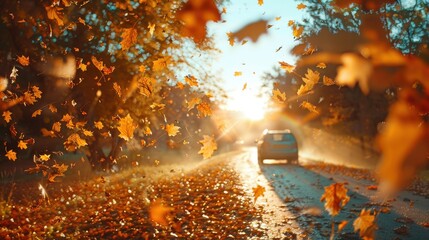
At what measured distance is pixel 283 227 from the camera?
19.5 ft

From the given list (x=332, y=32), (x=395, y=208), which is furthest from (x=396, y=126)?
(x=332, y=32)

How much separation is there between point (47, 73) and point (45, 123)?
7.00 m

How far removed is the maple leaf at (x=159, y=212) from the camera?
22.2ft

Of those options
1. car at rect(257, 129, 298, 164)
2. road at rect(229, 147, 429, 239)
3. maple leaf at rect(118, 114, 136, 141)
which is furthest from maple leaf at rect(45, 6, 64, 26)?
car at rect(257, 129, 298, 164)

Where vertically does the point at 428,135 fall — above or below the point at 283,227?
above

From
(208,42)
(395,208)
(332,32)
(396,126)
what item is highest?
(332,32)

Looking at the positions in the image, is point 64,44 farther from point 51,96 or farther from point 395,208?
point 395,208

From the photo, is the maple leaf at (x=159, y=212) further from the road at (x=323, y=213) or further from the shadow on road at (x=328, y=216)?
the shadow on road at (x=328, y=216)

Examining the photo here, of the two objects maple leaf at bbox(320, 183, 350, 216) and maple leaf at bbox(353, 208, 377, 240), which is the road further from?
maple leaf at bbox(353, 208, 377, 240)

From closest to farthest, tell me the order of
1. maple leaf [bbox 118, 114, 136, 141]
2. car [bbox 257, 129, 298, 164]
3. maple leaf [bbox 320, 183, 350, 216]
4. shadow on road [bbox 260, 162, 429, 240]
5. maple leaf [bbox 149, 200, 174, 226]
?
maple leaf [bbox 320, 183, 350, 216] < shadow on road [bbox 260, 162, 429, 240] < maple leaf [bbox 118, 114, 136, 141] < maple leaf [bbox 149, 200, 174, 226] < car [bbox 257, 129, 298, 164]

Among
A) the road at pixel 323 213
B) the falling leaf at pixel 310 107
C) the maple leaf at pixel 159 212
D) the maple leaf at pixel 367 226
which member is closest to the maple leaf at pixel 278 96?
the falling leaf at pixel 310 107

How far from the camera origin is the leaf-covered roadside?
19.5 ft

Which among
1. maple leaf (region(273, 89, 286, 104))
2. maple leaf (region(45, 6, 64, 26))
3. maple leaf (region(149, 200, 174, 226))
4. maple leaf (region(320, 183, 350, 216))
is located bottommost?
maple leaf (region(149, 200, 174, 226))

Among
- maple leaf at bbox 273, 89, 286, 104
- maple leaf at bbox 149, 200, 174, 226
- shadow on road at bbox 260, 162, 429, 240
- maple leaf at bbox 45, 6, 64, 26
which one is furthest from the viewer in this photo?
maple leaf at bbox 149, 200, 174, 226
